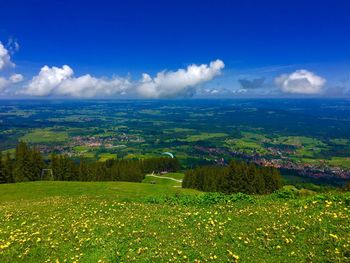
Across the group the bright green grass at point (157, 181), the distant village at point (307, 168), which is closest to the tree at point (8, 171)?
the bright green grass at point (157, 181)

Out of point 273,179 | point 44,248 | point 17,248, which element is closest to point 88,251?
point 44,248

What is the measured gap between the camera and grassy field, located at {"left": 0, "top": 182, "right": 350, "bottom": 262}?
34.5 ft

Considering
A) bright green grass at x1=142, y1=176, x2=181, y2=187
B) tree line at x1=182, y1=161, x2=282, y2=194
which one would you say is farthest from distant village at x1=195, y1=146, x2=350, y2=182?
tree line at x1=182, y1=161, x2=282, y2=194

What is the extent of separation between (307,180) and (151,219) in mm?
143841

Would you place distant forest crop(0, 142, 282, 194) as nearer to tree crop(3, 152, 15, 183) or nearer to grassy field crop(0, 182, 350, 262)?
tree crop(3, 152, 15, 183)

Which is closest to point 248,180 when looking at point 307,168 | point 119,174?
point 119,174

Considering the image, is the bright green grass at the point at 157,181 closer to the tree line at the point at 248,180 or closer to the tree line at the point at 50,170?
the tree line at the point at 50,170

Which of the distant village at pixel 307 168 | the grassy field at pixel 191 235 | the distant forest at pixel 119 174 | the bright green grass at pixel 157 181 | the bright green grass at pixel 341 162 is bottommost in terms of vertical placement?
the bright green grass at pixel 341 162

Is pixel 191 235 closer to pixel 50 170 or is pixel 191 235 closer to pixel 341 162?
pixel 50 170

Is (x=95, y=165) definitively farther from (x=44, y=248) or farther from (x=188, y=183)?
(x=44, y=248)

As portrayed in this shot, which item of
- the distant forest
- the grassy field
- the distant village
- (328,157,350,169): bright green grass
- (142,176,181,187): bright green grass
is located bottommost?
(328,157,350,169): bright green grass

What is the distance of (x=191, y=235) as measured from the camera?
1238 cm

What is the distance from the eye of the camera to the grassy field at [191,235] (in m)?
10.5

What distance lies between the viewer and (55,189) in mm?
39375
